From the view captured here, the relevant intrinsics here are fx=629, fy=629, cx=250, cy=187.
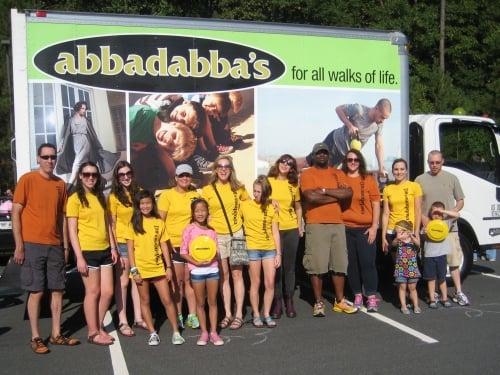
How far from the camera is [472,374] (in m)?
5.01

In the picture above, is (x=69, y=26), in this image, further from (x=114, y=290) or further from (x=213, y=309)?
(x=213, y=309)

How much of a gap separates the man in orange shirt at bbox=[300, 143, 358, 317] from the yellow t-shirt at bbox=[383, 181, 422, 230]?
0.63 m

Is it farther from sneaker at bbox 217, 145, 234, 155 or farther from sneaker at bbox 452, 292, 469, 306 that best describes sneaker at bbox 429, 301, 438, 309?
sneaker at bbox 217, 145, 234, 155

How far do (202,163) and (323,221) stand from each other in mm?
1485

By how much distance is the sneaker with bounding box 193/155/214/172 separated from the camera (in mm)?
7008

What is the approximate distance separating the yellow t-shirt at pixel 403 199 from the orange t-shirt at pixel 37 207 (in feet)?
12.0

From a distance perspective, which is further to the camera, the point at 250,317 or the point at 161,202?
the point at 250,317

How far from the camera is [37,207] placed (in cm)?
575

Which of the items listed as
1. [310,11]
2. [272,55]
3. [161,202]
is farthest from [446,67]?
[161,202]

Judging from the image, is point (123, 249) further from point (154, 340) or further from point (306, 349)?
point (306, 349)

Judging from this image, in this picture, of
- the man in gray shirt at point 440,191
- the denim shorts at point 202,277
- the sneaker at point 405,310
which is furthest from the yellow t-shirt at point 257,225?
the man in gray shirt at point 440,191

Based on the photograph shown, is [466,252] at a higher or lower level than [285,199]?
lower

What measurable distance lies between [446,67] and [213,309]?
22172mm

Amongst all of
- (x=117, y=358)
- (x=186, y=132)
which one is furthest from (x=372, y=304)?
(x=117, y=358)
